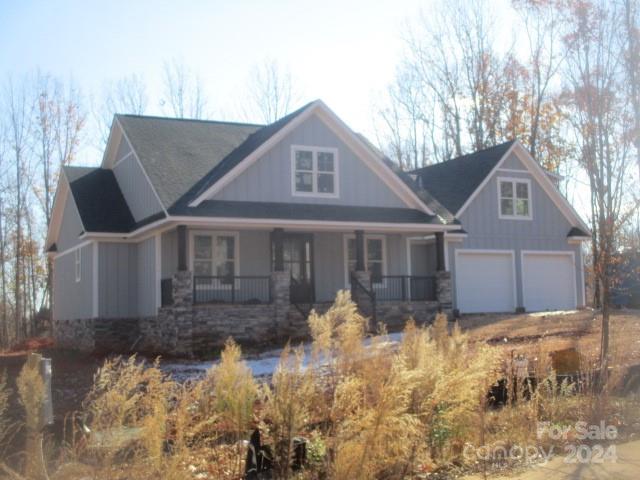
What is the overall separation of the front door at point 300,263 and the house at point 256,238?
0.04 metres

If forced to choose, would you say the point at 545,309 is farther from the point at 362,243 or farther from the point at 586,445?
the point at 586,445

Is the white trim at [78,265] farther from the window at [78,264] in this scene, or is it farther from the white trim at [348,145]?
the white trim at [348,145]

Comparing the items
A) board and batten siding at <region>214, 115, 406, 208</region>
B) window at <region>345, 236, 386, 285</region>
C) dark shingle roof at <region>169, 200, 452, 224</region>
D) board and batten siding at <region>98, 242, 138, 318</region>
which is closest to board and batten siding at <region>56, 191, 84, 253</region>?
board and batten siding at <region>98, 242, 138, 318</region>

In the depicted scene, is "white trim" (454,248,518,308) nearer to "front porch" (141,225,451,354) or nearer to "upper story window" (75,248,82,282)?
"front porch" (141,225,451,354)

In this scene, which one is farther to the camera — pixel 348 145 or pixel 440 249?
pixel 440 249

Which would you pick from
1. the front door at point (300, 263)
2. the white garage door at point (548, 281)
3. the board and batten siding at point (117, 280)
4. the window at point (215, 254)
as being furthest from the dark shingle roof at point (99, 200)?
the white garage door at point (548, 281)

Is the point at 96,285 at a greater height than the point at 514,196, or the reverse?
the point at 514,196

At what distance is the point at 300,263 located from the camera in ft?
75.0

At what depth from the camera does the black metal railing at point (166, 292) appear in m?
20.0

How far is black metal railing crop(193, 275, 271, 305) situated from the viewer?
20578 millimetres

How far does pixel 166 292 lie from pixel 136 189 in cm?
418

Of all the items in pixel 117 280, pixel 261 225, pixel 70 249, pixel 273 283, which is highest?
pixel 261 225

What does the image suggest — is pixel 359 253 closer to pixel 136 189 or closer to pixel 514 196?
pixel 136 189

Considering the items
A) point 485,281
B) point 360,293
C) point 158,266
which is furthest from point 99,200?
point 485,281
